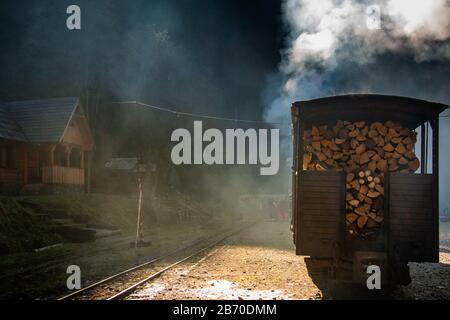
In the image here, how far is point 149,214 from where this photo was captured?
23391 mm

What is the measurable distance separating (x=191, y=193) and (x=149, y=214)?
47.5 feet

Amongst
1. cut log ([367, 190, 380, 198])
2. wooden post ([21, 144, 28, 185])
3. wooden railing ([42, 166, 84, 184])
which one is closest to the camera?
cut log ([367, 190, 380, 198])

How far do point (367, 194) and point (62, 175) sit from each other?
1991 centimetres

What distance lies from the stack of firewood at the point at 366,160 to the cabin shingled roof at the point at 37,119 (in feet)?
60.9

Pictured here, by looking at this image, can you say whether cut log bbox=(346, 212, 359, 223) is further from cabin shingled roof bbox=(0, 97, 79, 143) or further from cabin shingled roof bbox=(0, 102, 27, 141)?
cabin shingled roof bbox=(0, 97, 79, 143)

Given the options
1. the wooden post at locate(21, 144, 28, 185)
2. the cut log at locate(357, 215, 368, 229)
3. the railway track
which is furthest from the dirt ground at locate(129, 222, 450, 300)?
the wooden post at locate(21, 144, 28, 185)

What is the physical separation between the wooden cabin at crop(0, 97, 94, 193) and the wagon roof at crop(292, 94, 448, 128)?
18.2m

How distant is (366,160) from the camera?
7082 mm

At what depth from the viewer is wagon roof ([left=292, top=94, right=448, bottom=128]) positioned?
6.94 metres

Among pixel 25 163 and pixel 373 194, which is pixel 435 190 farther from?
pixel 25 163

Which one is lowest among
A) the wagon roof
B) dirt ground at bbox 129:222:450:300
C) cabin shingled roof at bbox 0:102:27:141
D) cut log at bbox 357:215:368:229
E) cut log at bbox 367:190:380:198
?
dirt ground at bbox 129:222:450:300

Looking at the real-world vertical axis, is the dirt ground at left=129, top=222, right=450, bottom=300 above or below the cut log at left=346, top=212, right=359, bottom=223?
below

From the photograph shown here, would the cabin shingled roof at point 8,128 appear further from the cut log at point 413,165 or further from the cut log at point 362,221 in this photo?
the cut log at point 413,165
